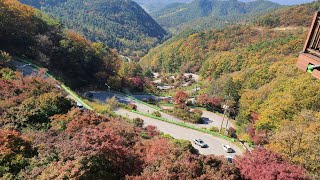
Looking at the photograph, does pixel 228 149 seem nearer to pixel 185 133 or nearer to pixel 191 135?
pixel 191 135

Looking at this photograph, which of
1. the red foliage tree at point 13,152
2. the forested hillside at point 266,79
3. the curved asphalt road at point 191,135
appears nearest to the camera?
the red foliage tree at point 13,152

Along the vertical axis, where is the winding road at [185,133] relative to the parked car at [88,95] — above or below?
above

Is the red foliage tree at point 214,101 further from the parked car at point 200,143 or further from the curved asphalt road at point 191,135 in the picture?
the parked car at point 200,143

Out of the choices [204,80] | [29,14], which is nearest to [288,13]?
[204,80]

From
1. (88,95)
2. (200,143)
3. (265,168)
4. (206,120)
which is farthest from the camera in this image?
(88,95)

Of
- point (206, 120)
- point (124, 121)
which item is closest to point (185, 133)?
point (124, 121)

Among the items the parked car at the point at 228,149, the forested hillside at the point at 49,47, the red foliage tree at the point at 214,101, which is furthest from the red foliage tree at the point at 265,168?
the forested hillside at the point at 49,47

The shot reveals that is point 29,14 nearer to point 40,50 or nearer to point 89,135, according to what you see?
point 40,50
